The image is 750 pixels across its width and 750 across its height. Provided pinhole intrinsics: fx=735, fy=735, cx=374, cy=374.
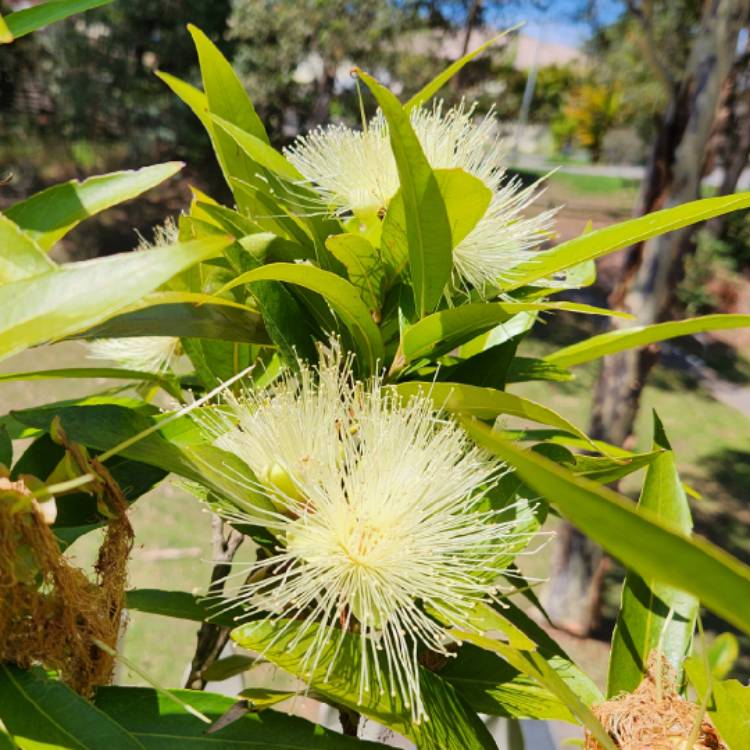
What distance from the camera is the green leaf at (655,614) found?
1.88 ft

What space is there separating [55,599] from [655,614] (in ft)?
1.46

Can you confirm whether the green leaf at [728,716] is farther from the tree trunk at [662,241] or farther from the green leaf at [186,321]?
the tree trunk at [662,241]

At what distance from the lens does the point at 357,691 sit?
456 mm

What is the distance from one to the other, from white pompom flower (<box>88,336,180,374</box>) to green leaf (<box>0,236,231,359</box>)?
0.40 meters

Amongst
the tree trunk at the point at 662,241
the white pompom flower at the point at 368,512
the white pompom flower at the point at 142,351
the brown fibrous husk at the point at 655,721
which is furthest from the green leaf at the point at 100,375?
the tree trunk at the point at 662,241

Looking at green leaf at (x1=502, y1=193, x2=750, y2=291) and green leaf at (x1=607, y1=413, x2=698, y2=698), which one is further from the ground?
green leaf at (x1=502, y1=193, x2=750, y2=291)

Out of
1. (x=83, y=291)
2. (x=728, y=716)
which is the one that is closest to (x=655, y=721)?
(x=728, y=716)

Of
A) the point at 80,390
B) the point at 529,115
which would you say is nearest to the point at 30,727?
Answer: the point at 80,390

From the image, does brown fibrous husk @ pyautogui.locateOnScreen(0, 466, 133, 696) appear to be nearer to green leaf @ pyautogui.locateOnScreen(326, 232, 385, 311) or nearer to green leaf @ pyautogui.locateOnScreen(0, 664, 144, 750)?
green leaf @ pyautogui.locateOnScreen(0, 664, 144, 750)

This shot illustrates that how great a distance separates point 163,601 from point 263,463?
0.55 feet

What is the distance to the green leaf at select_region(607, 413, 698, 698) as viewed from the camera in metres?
0.57

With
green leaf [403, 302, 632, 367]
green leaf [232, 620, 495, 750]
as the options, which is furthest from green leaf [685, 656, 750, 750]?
green leaf [403, 302, 632, 367]

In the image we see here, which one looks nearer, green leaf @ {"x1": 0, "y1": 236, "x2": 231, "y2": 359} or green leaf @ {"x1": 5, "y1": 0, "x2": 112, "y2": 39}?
green leaf @ {"x1": 0, "y1": 236, "x2": 231, "y2": 359}

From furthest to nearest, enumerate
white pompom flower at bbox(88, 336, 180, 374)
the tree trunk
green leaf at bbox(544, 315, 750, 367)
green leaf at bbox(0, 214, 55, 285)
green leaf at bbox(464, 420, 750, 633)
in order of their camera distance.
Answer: the tree trunk, white pompom flower at bbox(88, 336, 180, 374), green leaf at bbox(544, 315, 750, 367), green leaf at bbox(0, 214, 55, 285), green leaf at bbox(464, 420, 750, 633)
